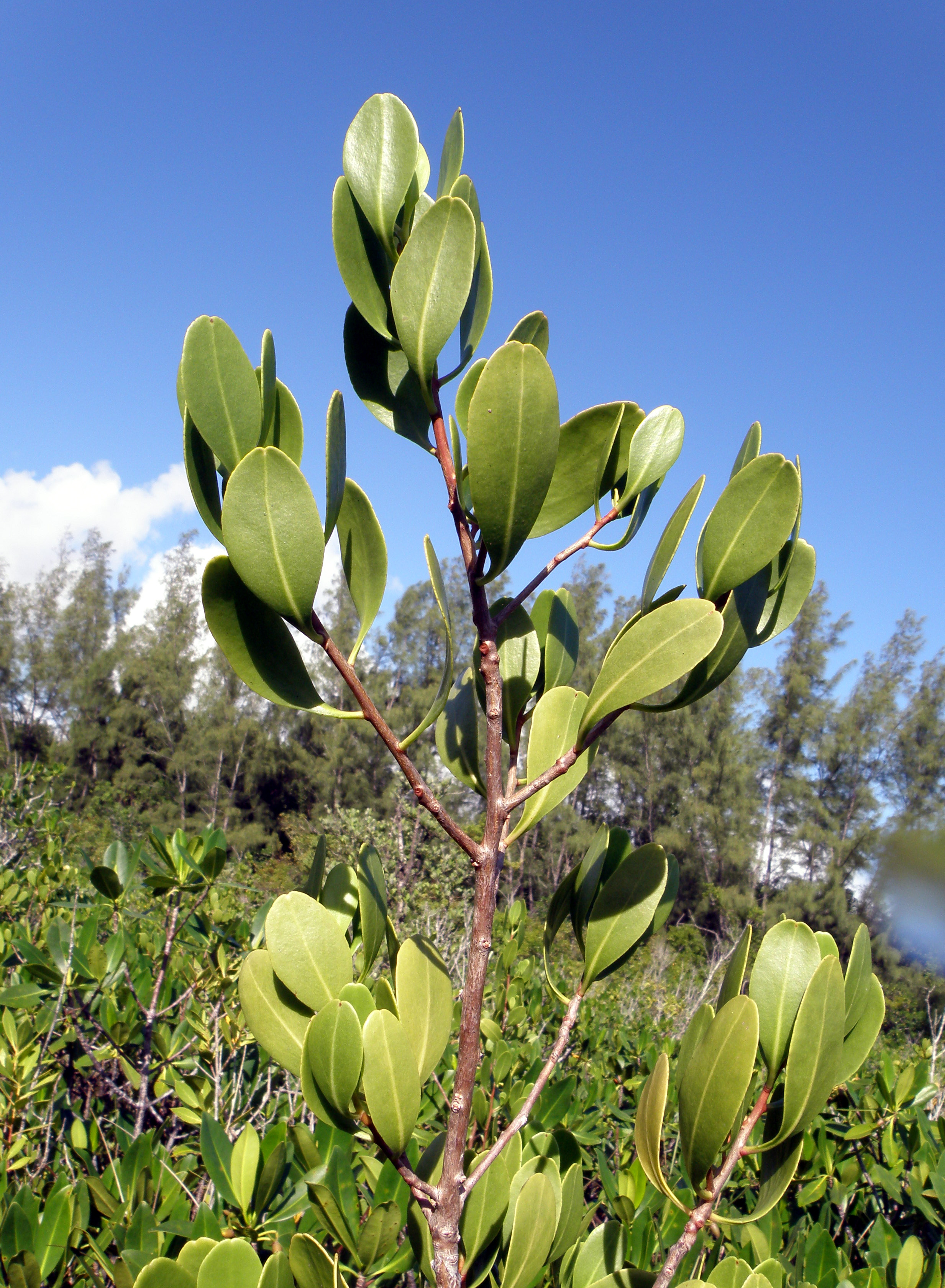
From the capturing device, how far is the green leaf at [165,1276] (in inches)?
19.1

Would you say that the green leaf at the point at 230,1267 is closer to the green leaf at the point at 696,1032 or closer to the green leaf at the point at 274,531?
the green leaf at the point at 696,1032

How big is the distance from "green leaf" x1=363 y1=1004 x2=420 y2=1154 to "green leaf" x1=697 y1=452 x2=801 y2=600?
403 millimetres

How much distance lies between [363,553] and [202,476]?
0.15m

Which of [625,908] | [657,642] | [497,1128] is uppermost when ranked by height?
[657,642]

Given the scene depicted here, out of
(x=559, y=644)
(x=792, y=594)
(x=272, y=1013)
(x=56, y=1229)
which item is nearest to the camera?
(x=272, y=1013)

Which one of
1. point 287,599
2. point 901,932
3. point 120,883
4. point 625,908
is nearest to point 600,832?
point 625,908

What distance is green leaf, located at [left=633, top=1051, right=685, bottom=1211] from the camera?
56 cm

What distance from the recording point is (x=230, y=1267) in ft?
1.63

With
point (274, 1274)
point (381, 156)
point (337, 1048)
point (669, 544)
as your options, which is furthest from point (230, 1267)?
point (381, 156)

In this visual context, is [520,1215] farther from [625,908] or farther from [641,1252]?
[641,1252]

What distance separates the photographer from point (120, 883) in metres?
1.61

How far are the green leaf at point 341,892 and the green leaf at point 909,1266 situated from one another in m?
0.86

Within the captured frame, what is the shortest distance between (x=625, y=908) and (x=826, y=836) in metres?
22.6

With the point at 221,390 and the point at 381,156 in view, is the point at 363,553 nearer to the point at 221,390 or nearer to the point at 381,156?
the point at 221,390
